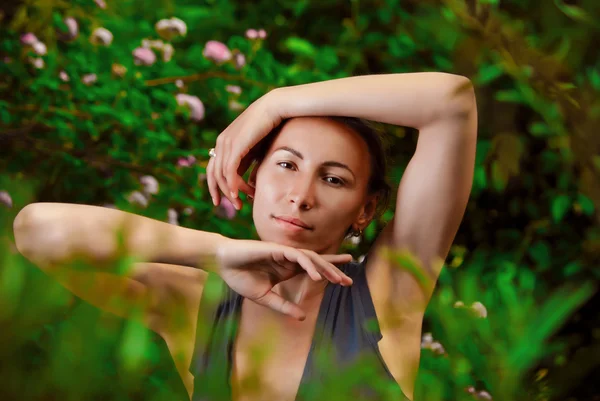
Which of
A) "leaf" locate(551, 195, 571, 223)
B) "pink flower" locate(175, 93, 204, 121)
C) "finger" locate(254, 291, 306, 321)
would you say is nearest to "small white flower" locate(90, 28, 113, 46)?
"pink flower" locate(175, 93, 204, 121)

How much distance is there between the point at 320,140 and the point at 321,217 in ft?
0.32

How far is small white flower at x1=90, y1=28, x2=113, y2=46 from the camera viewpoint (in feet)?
6.55

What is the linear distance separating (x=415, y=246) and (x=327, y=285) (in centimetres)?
13

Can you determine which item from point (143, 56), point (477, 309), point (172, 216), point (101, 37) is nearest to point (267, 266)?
point (477, 309)

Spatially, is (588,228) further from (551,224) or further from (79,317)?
(79,317)

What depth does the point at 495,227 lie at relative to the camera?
2.14 meters

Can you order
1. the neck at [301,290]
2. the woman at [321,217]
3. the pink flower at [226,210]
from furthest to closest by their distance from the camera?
1. the pink flower at [226,210]
2. the neck at [301,290]
3. the woman at [321,217]

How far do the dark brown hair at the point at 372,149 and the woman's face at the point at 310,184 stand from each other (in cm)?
2

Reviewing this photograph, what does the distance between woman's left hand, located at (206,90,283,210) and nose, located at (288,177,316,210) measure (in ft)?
0.24

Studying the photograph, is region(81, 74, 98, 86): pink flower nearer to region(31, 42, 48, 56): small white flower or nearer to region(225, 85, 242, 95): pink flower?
region(31, 42, 48, 56): small white flower

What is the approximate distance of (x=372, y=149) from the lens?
3.54 ft

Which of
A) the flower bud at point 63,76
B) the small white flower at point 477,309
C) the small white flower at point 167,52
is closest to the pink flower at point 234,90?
the small white flower at point 167,52

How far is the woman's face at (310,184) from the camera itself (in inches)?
38.6

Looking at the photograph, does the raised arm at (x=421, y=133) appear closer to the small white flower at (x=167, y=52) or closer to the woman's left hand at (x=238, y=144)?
the woman's left hand at (x=238, y=144)
